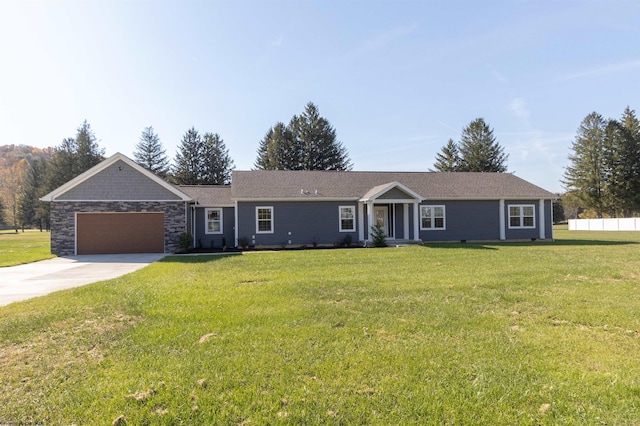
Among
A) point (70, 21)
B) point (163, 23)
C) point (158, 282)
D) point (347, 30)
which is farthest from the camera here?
point (347, 30)

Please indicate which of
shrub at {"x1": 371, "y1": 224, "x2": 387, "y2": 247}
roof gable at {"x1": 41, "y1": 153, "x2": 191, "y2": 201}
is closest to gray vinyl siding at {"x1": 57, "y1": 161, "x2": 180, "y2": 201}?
roof gable at {"x1": 41, "y1": 153, "x2": 191, "y2": 201}

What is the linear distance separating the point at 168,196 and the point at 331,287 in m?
12.9

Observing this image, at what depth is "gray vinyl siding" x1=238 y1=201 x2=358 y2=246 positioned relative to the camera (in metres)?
19.4

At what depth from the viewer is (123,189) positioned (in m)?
17.7

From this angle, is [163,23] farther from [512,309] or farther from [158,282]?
[512,309]

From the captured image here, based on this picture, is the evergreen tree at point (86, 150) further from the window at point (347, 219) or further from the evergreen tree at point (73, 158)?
the window at point (347, 219)

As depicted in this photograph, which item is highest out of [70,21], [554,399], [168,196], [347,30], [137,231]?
[347,30]

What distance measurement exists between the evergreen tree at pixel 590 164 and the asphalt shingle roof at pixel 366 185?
101 ft

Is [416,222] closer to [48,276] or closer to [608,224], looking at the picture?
[48,276]

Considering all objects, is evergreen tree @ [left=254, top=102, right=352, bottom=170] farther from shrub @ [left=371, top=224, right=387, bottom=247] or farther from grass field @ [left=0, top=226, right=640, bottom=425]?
grass field @ [left=0, top=226, right=640, bottom=425]

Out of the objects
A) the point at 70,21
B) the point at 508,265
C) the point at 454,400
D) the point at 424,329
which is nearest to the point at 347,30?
the point at 70,21

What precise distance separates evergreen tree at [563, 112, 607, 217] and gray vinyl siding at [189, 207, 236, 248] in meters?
47.9

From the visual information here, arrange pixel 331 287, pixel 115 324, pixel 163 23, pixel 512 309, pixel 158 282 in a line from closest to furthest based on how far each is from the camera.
A: pixel 115 324
pixel 512 309
pixel 331 287
pixel 158 282
pixel 163 23

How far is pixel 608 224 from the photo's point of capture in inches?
1566
